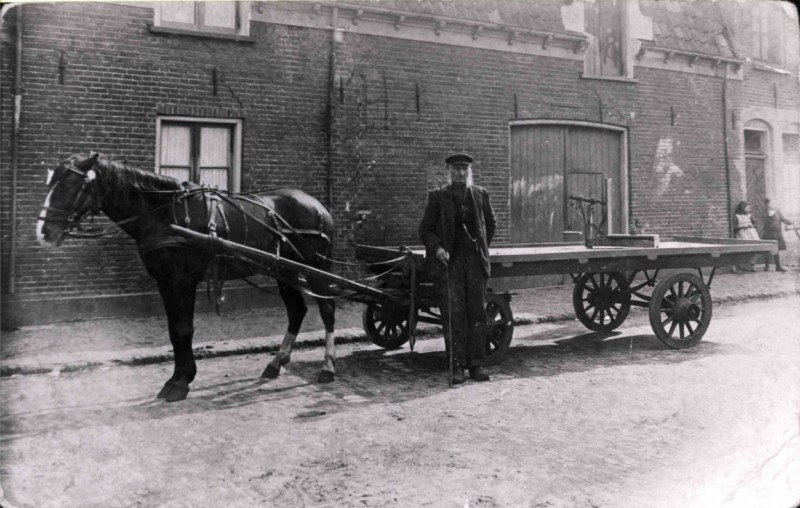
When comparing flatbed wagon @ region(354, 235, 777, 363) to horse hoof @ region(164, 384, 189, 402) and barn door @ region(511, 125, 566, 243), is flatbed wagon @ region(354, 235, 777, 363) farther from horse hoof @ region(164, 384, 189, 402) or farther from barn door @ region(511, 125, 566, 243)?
barn door @ region(511, 125, 566, 243)

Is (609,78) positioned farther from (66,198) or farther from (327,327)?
(66,198)

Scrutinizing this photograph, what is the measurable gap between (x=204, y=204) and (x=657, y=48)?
8.67 meters

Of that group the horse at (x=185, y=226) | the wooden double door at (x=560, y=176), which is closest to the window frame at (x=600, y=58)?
the wooden double door at (x=560, y=176)

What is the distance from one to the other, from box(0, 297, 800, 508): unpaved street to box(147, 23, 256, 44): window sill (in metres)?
4.15

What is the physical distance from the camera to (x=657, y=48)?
970cm

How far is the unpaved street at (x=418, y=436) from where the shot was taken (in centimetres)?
285

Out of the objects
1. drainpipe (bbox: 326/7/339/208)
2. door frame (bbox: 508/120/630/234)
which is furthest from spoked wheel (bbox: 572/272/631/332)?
drainpipe (bbox: 326/7/339/208)

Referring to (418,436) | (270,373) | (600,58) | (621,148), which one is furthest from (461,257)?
(600,58)

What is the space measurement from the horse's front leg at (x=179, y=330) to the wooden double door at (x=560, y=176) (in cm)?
601

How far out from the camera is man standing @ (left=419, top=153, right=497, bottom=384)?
15.9 feet

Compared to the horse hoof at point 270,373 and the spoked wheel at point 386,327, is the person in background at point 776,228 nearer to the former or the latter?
the spoked wheel at point 386,327

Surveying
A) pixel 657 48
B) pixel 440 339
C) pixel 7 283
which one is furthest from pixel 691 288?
pixel 7 283

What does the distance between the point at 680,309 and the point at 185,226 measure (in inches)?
192

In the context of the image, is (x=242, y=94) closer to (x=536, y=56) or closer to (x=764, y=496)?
(x=536, y=56)
